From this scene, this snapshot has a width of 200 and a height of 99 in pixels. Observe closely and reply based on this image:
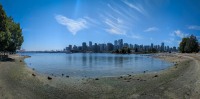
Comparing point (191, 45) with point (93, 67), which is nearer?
point (93, 67)

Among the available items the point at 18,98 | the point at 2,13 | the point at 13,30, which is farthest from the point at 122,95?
the point at 13,30

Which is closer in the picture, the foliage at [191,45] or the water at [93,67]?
the water at [93,67]

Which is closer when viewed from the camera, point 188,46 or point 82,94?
point 82,94

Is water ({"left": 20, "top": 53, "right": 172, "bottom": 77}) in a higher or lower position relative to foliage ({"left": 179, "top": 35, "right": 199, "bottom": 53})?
lower

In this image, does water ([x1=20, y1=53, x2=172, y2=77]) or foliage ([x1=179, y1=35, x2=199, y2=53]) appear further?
foliage ([x1=179, y1=35, x2=199, y2=53])

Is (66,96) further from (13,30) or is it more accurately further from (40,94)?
(13,30)

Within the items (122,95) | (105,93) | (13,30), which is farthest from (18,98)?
(13,30)

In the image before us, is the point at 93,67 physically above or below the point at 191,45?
below

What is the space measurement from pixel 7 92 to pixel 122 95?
10814 millimetres

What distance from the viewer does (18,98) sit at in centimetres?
1664

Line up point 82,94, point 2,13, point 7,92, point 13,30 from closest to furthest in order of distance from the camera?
1. point 7,92
2. point 82,94
3. point 2,13
4. point 13,30

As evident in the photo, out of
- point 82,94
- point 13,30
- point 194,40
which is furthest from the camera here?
point 194,40

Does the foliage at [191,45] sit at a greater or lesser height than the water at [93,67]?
greater

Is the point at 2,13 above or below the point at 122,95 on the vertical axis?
above
